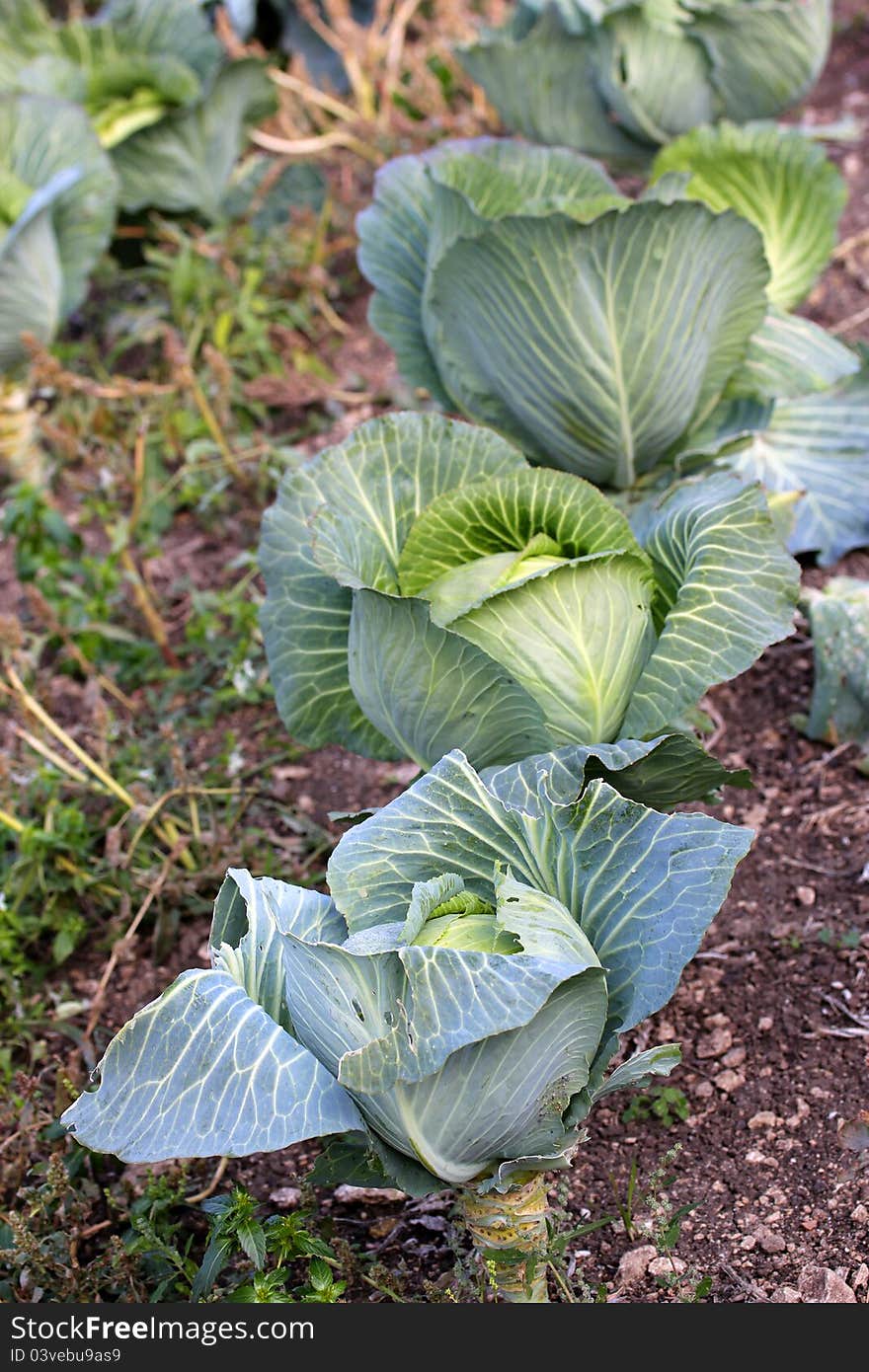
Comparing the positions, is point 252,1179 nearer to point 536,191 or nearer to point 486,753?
point 486,753

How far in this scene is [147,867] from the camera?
3359mm

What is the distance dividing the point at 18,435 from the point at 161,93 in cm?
140

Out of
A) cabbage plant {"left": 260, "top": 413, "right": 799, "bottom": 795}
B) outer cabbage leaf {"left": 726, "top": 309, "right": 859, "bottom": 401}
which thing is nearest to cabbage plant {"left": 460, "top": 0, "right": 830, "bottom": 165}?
outer cabbage leaf {"left": 726, "top": 309, "right": 859, "bottom": 401}

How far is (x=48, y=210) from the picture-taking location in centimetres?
455

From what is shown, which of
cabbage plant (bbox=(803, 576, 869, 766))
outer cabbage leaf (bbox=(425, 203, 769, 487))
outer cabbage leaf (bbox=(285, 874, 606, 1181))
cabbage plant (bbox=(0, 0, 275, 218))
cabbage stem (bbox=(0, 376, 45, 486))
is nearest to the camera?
outer cabbage leaf (bbox=(285, 874, 606, 1181))

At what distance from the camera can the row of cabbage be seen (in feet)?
6.61

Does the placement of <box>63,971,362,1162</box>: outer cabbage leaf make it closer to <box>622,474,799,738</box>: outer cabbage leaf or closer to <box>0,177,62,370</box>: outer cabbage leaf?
<box>622,474,799,738</box>: outer cabbage leaf

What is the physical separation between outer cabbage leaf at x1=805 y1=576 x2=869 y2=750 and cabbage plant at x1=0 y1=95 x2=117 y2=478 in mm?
2740

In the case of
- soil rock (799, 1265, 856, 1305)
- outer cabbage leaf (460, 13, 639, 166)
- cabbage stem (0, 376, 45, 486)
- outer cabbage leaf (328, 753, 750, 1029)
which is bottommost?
soil rock (799, 1265, 856, 1305)

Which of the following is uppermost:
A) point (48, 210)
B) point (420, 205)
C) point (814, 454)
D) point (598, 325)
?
point (420, 205)

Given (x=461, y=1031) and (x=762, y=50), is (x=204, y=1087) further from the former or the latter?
(x=762, y=50)

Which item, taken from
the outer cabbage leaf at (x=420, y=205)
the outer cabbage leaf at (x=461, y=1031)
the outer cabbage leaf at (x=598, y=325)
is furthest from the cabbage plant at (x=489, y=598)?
the outer cabbage leaf at (x=420, y=205)

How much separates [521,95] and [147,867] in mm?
2862

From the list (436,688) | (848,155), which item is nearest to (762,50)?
(848,155)
